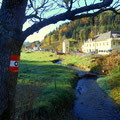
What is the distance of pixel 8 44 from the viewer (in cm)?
272

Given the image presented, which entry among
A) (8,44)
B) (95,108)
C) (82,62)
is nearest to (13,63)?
(8,44)

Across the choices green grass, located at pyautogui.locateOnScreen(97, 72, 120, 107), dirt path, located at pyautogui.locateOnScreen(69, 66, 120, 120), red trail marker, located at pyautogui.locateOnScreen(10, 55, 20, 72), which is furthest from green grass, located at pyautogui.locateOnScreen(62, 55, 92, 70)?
red trail marker, located at pyautogui.locateOnScreen(10, 55, 20, 72)

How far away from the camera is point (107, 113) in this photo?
802cm

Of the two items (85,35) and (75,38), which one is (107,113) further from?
(75,38)

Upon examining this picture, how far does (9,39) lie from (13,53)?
1.09 ft

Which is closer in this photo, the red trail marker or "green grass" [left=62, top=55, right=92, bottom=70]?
the red trail marker

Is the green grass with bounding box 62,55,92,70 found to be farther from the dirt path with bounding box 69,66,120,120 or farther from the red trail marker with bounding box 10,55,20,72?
the red trail marker with bounding box 10,55,20,72

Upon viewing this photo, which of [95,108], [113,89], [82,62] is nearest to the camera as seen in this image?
[95,108]

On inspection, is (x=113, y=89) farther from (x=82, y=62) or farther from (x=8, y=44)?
(x=82, y=62)

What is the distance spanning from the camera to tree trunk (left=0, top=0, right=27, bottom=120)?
272 centimetres

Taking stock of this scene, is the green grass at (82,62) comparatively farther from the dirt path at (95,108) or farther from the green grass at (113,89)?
the dirt path at (95,108)

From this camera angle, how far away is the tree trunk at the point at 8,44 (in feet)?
8.93

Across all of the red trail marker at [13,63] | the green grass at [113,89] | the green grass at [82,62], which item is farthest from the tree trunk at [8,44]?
the green grass at [82,62]

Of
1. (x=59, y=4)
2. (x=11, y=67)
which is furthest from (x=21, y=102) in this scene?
(x=59, y=4)
